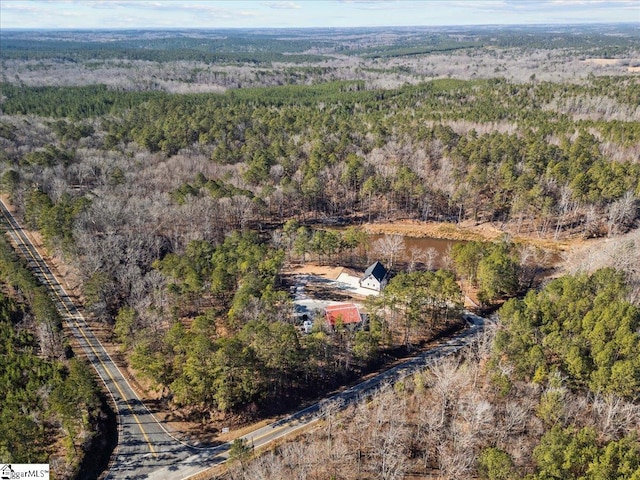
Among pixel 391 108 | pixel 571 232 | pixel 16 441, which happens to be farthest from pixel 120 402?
pixel 391 108

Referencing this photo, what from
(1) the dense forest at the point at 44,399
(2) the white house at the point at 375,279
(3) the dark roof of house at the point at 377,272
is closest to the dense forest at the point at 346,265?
(1) the dense forest at the point at 44,399

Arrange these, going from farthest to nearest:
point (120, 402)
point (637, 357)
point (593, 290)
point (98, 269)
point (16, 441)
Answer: point (98, 269)
point (593, 290)
point (120, 402)
point (637, 357)
point (16, 441)

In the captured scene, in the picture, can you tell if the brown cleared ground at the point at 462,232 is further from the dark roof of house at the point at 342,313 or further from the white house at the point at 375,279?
the dark roof of house at the point at 342,313

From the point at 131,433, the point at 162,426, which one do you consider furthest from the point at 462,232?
the point at 131,433

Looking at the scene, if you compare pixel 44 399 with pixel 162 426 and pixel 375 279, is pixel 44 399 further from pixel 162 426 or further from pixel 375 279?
pixel 375 279

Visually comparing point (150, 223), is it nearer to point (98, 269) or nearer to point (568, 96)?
point (98, 269)

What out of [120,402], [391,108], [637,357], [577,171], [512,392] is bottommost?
[120,402]
